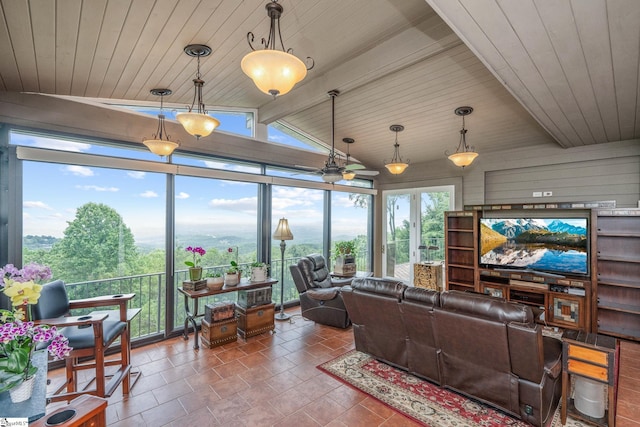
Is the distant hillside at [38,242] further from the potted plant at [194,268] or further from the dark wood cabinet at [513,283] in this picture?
the dark wood cabinet at [513,283]

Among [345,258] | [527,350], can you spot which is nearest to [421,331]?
[527,350]

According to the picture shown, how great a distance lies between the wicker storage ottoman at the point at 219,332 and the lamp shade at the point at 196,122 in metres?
2.42

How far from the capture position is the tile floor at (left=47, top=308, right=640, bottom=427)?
2.43 metres

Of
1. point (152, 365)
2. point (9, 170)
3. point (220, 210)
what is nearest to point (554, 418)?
point (152, 365)

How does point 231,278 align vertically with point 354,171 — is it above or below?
below

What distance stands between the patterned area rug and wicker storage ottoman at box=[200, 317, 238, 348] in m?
1.37

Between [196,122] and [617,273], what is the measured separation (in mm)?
5810

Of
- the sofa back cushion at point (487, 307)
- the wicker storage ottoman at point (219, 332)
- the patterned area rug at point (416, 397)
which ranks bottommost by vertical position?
the patterned area rug at point (416, 397)

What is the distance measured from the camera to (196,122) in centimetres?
264

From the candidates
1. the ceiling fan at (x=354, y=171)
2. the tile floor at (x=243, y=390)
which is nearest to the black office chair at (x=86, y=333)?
the tile floor at (x=243, y=390)

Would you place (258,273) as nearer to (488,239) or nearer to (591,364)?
(591,364)

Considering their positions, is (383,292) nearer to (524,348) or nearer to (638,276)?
(524,348)

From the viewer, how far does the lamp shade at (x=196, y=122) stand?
8.49ft

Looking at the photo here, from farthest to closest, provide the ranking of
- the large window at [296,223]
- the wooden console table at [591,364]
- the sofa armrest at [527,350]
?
the large window at [296,223], the wooden console table at [591,364], the sofa armrest at [527,350]
